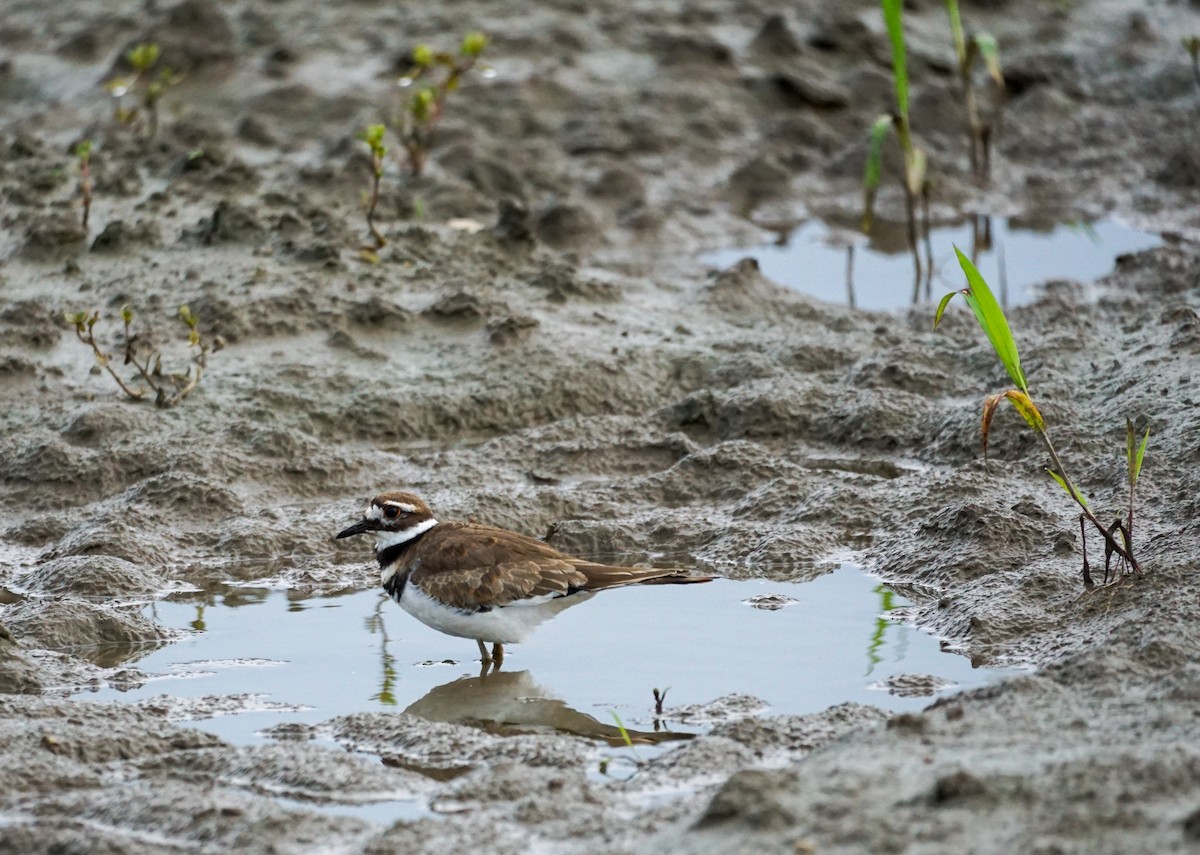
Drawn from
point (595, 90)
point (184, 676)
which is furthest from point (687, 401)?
point (595, 90)

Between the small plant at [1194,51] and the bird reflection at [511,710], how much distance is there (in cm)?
939

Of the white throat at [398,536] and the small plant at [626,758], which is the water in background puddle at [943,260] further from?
the small plant at [626,758]

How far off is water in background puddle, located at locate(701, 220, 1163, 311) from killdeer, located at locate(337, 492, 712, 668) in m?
4.32

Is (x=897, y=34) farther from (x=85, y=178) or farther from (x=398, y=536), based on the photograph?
(x=85, y=178)

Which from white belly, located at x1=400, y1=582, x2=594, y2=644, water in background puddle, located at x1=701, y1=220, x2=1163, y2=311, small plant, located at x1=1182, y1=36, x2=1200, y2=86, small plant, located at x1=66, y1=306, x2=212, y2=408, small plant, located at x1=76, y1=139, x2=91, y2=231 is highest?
small plant, located at x1=1182, y1=36, x2=1200, y2=86

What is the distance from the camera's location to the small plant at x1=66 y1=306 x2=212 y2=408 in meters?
8.34

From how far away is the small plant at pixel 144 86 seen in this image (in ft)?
37.9

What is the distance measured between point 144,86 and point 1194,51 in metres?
8.63

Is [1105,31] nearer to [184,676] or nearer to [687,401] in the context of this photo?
[687,401]

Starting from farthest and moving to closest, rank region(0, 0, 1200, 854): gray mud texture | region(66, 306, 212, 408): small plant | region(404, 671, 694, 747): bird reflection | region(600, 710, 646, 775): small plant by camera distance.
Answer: region(66, 306, 212, 408): small plant → region(404, 671, 694, 747): bird reflection → region(600, 710, 646, 775): small plant → region(0, 0, 1200, 854): gray mud texture

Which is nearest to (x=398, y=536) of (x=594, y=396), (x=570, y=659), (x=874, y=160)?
(x=570, y=659)

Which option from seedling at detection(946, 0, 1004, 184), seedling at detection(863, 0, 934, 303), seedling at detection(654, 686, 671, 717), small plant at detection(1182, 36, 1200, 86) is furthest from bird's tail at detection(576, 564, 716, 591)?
small plant at detection(1182, 36, 1200, 86)

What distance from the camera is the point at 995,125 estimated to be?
1335 cm

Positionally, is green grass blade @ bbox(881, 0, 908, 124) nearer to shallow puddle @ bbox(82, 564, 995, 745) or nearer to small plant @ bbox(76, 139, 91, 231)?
shallow puddle @ bbox(82, 564, 995, 745)
